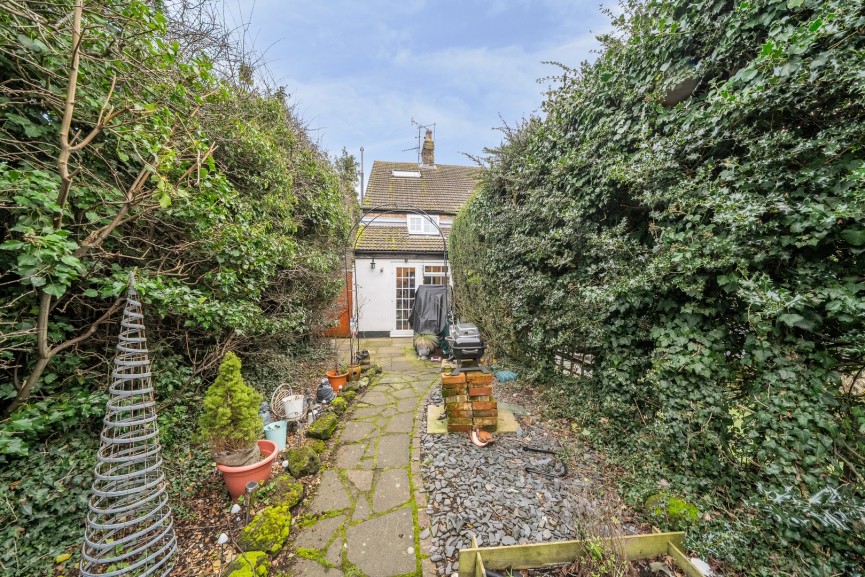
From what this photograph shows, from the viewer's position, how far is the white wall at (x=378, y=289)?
9.19m

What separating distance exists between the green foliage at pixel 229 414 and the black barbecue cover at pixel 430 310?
17.9ft

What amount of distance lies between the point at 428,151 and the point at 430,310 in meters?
8.11

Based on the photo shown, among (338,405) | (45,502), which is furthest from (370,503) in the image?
(45,502)

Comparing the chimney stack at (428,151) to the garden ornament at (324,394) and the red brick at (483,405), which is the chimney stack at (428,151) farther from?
the red brick at (483,405)

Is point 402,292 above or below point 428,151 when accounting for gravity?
below

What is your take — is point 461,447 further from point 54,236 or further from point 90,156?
point 90,156

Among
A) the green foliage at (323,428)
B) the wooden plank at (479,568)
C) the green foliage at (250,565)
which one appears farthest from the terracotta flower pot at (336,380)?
the wooden plank at (479,568)

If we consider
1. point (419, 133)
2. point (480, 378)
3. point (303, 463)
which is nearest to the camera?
point (303, 463)

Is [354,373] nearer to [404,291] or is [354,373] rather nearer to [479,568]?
[479,568]

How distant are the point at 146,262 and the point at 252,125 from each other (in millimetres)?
2125

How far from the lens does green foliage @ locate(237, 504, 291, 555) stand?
1922mm

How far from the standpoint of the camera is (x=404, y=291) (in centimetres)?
934

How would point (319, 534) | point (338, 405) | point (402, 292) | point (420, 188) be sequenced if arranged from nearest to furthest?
1. point (319, 534)
2. point (338, 405)
3. point (402, 292)
4. point (420, 188)

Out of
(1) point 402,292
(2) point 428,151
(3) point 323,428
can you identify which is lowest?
(3) point 323,428
